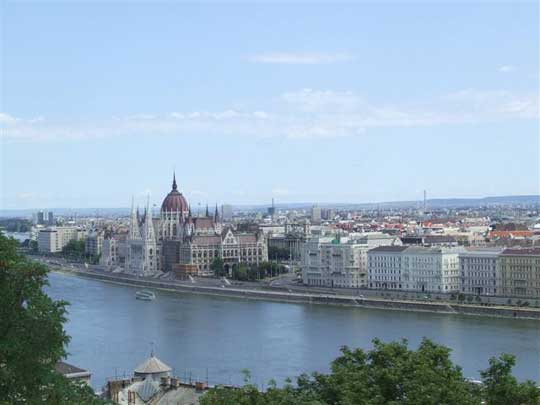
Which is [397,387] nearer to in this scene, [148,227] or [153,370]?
[153,370]

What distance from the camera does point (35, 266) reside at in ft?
21.3

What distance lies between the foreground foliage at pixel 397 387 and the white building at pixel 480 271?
20748 mm

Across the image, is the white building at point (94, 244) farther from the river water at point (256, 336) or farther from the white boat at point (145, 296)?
the river water at point (256, 336)

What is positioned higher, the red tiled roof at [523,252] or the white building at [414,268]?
the red tiled roof at [523,252]

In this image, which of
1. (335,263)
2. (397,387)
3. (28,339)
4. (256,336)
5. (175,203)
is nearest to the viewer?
(28,339)

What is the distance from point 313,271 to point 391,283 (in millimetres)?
4015

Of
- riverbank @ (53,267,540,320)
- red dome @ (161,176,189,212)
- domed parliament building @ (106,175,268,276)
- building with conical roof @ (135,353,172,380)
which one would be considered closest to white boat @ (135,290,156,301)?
riverbank @ (53,267,540,320)

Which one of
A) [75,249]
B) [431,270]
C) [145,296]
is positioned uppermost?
[431,270]

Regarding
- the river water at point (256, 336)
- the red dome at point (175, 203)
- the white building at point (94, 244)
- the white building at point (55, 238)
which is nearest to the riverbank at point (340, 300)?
the river water at point (256, 336)

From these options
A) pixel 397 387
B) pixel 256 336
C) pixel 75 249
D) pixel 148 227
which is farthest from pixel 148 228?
pixel 397 387

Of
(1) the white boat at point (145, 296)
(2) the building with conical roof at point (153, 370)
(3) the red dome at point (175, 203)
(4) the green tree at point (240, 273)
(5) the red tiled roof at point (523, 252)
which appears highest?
(3) the red dome at point (175, 203)

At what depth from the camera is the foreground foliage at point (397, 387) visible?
24.3 feet

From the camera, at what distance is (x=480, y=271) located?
95.7 ft

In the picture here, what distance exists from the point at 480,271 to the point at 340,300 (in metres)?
4.11
